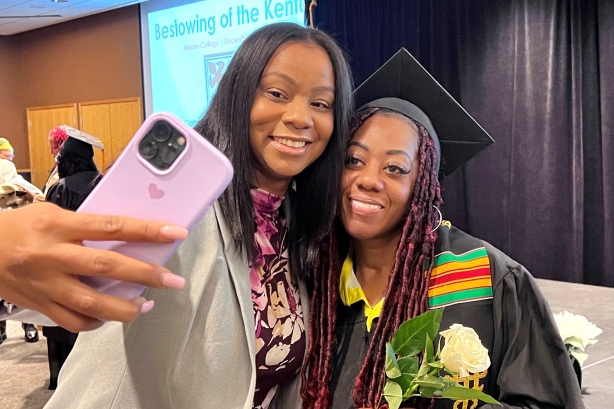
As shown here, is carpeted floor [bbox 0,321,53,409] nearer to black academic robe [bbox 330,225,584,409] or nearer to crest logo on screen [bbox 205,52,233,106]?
black academic robe [bbox 330,225,584,409]

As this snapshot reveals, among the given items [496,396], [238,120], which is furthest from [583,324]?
[238,120]

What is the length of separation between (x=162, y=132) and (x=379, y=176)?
2.52ft

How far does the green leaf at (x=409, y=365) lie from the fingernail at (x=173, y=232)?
55 cm

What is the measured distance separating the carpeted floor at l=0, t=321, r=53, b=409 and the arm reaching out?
3.59 m

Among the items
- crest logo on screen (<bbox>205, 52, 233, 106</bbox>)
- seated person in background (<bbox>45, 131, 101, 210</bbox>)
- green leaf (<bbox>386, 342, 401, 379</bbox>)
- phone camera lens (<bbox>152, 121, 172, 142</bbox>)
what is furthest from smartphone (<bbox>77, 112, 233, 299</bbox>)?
crest logo on screen (<bbox>205, 52, 233, 106</bbox>)

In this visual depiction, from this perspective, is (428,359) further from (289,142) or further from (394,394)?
(289,142)

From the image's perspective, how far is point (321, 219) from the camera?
147 centimetres

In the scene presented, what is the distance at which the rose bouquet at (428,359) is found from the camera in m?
1.02

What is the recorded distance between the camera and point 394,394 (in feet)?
3.43

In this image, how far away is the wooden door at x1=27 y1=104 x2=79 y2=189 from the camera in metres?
10.5

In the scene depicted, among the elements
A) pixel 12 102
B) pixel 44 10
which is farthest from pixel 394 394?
pixel 12 102

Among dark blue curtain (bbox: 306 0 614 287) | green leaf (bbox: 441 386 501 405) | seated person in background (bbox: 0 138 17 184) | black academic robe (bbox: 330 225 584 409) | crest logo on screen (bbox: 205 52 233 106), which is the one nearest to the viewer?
green leaf (bbox: 441 386 501 405)

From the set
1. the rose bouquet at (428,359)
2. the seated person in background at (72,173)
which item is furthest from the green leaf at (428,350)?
the seated person in background at (72,173)

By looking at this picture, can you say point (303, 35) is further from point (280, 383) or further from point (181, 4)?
point (181, 4)
